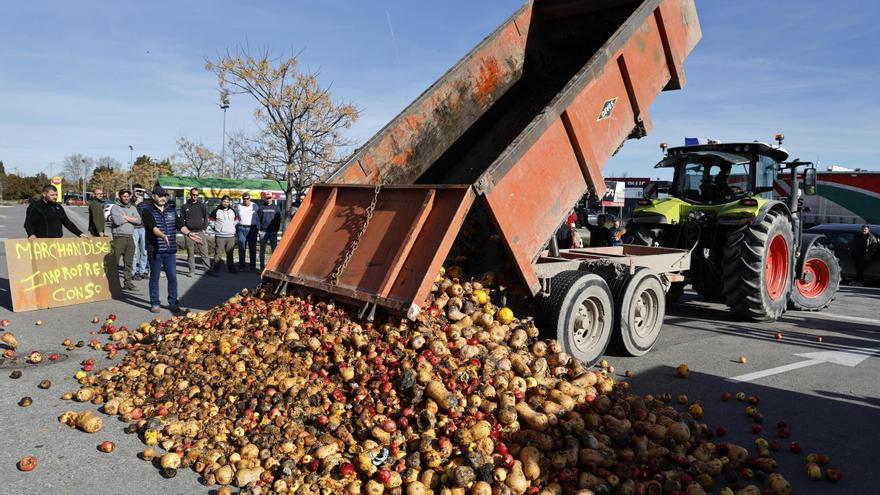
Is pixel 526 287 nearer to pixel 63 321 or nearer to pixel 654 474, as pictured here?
pixel 654 474

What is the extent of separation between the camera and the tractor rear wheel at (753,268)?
26.2 feet

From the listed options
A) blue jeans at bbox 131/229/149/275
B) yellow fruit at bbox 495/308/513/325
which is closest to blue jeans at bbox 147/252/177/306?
blue jeans at bbox 131/229/149/275

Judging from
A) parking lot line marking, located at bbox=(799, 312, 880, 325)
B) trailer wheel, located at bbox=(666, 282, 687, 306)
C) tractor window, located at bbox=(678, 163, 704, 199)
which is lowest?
parking lot line marking, located at bbox=(799, 312, 880, 325)

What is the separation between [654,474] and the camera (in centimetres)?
354

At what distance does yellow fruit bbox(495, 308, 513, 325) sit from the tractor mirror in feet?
22.4

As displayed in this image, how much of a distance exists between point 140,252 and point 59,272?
261cm

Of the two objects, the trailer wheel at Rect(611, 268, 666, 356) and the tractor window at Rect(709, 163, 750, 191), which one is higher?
the tractor window at Rect(709, 163, 750, 191)

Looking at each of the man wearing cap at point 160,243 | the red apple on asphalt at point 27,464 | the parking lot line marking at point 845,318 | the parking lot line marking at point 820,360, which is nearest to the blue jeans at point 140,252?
the man wearing cap at point 160,243

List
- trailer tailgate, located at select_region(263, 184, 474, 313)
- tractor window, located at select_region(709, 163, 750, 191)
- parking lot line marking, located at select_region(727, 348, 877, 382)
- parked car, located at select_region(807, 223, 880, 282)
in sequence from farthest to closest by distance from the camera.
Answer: parked car, located at select_region(807, 223, 880, 282)
tractor window, located at select_region(709, 163, 750, 191)
parking lot line marking, located at select_region(727, 348, 877, 382)
trailer tailgate, located at select_region(263, 184, 474, 313)

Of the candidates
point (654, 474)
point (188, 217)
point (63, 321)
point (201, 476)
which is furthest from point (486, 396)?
point (188, 217)

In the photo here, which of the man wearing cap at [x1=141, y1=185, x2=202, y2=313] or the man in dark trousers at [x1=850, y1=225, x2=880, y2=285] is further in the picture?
the man in dark trousers at [x1=850, y1=225, x2=880, y2=285]

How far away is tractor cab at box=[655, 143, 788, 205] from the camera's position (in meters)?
8.89

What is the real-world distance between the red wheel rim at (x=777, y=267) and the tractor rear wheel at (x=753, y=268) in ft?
0.27

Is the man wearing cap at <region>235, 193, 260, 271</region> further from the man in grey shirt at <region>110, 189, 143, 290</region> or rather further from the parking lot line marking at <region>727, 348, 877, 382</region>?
the parking lot line marking at <region>727, 348, 877, 382</region>
